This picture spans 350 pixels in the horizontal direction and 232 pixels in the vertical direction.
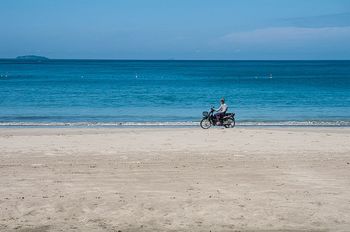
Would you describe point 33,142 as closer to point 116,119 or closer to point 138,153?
point 138,153

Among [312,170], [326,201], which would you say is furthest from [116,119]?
[326,201]

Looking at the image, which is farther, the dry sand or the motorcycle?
the motorcycle

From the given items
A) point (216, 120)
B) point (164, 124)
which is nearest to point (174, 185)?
point (216, 120)

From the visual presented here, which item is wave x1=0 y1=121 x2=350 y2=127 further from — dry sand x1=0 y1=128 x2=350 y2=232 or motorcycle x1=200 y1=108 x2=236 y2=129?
dry sand x1=0 y1=128 x2=350 y2=232

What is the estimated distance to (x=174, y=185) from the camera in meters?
11.1

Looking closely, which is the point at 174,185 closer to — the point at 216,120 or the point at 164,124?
the point at 216,120

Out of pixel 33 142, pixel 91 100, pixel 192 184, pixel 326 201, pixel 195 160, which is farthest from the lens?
pixel 91 100

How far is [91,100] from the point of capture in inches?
1908

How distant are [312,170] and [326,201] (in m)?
3.28

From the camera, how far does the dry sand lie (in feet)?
27.8

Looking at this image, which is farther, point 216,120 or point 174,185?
point 216,120

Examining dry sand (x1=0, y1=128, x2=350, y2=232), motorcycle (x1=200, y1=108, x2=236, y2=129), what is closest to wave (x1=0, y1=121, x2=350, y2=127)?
motorcycle (x1=200, y1=108, x2=236, y2=129)

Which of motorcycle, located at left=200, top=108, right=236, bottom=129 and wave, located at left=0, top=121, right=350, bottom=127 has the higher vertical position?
motorcycle, located at left=200, top=108, right=236, bottom=129

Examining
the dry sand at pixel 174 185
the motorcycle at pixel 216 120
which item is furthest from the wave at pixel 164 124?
the dry sand at pixel 174 185
